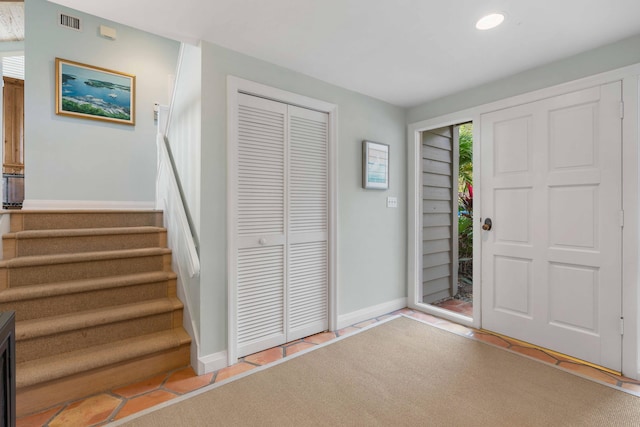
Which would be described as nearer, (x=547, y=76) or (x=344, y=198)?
(x=547, y=76)

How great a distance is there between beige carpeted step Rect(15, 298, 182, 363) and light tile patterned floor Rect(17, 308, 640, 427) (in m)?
0.33

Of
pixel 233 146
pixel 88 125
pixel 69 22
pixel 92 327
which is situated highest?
pixel 69 22

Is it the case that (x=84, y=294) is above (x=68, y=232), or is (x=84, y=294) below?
below

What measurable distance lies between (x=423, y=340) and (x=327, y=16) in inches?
97.6

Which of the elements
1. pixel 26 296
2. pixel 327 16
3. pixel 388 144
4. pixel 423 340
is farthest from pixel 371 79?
pixel 26 296

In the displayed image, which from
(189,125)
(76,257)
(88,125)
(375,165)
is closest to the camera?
(76,257)

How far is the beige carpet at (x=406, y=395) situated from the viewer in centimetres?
162

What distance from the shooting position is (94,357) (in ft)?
5.98

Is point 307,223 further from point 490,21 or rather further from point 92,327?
point 490,21

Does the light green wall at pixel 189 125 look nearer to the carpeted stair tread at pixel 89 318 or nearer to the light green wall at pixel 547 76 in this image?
the carpeted stair tread at pixel 89 318

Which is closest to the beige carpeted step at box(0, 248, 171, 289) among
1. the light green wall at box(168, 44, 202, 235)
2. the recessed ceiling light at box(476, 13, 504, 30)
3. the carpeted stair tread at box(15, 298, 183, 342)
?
the carpeted stair tread at box(15, 298, 183, 342)

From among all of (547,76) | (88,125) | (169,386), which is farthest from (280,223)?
(88,125)

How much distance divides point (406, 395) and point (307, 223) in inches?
55.9

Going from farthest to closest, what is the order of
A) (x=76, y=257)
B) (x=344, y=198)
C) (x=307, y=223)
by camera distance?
(x=344, y=198), (x=307, y=223), (x=76, y=257)
